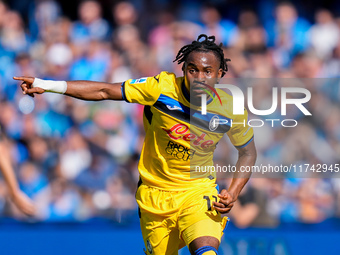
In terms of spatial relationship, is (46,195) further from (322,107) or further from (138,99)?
(322,107)

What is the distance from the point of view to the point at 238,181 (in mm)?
5215

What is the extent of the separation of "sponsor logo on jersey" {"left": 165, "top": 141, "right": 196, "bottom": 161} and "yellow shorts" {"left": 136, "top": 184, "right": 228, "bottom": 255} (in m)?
0.31

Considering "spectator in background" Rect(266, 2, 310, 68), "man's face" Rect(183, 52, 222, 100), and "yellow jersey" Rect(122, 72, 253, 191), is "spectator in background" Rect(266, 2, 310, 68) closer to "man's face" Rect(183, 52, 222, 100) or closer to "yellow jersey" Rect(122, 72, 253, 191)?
"yellow jersey" Rect(122, 72, 253, 191)

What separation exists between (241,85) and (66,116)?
264 cm

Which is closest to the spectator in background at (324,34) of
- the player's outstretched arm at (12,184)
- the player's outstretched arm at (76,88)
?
the player's outstretched arm at (76,88)

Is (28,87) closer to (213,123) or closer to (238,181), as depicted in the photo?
(213,123)

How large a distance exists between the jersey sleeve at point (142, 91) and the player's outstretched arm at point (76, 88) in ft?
0.21

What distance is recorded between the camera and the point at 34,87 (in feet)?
15.4

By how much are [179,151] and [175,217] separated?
1.91ft

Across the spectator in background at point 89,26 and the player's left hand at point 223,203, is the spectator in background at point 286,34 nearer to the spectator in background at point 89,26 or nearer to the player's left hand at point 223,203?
the spectator in background at point 89,26

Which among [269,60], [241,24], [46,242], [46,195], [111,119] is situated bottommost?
[46,242]

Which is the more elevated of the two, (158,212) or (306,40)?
(306,40)

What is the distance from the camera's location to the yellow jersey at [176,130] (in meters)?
5.06


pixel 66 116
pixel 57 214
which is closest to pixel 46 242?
pixel 57 214
